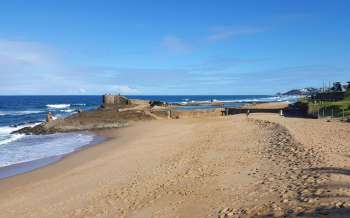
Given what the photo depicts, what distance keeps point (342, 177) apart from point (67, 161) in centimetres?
1337

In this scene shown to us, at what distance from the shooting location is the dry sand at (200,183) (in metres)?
9.52

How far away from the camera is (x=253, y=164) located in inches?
563

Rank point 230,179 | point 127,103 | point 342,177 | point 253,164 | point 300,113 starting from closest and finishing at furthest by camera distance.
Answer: point 342,177 < point 230,179 < point 253,164 < point 300,113 < point 127,103

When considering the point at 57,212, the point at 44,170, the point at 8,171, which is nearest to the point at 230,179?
the point at 57,212

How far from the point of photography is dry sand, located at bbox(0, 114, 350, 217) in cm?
952

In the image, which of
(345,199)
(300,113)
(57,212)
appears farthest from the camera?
(300,113)

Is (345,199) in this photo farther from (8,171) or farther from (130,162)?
(8,171)

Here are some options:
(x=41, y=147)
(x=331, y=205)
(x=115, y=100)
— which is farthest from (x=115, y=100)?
(x=331, y=205)

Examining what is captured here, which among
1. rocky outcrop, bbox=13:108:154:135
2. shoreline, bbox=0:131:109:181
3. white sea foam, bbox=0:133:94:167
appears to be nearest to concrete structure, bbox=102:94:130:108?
rocky outcrop, bbox=13:108:154:135

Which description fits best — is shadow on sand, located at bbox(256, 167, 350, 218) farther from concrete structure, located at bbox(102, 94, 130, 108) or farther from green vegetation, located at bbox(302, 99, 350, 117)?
concrete structure, located at bbox(102, 94, 130, 108)

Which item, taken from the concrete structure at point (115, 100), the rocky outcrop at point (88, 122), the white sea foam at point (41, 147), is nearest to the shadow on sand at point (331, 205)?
Result: the white sea foam at point (41, 147)

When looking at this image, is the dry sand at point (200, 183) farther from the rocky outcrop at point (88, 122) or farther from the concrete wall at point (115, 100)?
the concrete wall at point (115, 100)

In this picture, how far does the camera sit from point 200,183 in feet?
40.8

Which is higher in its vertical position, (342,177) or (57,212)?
(342,177)
